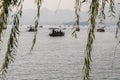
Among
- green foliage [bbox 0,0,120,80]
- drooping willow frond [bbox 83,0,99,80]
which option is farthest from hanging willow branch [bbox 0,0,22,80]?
drooping willow frond [bbox 83,0,99,80]

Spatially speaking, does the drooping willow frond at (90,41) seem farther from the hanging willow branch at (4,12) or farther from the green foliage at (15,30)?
the hanging willow branch at (4,12)

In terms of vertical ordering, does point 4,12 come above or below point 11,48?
above

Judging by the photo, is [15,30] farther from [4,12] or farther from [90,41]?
[90,41]

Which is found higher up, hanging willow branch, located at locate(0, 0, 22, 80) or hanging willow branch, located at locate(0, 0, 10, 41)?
hanging willow branch, located at locate(0, 0, 10, 41)

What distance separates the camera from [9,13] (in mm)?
1464

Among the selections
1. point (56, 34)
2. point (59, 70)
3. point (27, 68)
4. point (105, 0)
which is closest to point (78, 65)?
point (59, 70)

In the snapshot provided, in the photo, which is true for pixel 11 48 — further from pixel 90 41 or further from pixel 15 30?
pixel 90 41

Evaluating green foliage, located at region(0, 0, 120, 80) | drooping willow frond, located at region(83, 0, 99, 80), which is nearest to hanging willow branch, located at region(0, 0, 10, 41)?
green foliage, located at region(0, 0, 120, 80)

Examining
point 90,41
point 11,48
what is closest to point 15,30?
point 11,48

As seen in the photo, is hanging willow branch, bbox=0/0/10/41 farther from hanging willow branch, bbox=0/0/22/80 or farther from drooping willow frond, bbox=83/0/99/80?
drooping willow frond, bbox=83/0/99/80

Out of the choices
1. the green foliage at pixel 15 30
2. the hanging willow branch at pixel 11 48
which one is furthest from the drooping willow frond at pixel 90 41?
the hanging willow branch at pixel 11 48

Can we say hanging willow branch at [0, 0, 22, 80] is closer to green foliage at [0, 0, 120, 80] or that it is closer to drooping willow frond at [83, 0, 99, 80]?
green foliage at [0, 0, 120, 80]

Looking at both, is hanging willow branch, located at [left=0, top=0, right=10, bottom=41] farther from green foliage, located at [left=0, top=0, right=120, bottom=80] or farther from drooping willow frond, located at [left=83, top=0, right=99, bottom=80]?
drooping willow frond, located at [left=83, top=0, right=99, bottom=80]

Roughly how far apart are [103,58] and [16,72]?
2815 cm
